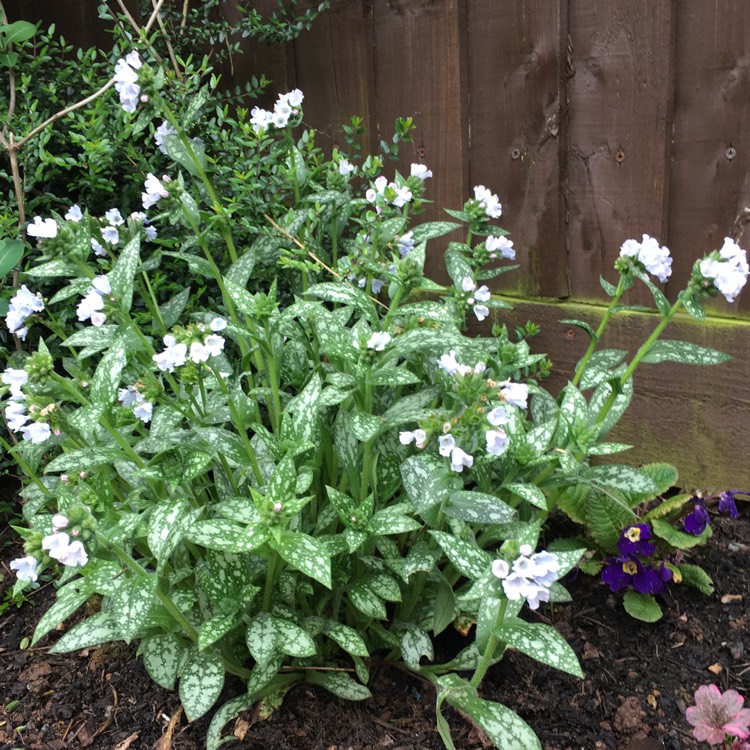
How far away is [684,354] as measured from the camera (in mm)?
1437

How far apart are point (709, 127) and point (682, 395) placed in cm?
70

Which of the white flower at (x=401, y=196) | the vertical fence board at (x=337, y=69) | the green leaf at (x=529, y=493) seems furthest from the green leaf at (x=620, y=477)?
the vertical fence board at (x=337, y=69)

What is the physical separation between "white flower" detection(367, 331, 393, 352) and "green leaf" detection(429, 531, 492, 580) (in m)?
0.34

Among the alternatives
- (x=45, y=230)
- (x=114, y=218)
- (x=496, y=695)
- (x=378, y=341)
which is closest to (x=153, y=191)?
(x=114, y=218)

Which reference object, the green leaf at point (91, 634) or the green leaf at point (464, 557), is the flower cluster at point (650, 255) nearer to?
the green leaf at point (464, 557)

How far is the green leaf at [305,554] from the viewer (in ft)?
3.89

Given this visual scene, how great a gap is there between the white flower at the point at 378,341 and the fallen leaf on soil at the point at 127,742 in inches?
37.6

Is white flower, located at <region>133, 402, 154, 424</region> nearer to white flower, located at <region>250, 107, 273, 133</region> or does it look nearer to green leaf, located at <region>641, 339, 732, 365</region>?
white flower, located at <region>250, 107, 273, 133</region>

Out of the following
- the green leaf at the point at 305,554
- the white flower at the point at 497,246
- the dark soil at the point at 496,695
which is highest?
the white flower at the point at 497,246

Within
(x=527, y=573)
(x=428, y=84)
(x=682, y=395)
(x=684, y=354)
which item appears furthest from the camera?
(x=428, y=84)

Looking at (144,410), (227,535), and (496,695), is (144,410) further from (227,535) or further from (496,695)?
(496,695)

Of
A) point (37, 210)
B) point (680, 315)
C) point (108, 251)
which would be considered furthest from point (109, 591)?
point (680, 315)

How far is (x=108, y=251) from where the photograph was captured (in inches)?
67.2

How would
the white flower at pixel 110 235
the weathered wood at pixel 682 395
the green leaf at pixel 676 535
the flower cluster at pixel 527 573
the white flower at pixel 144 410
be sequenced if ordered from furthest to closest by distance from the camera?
the weathered wood at pixel 682 395
the green leaf at pixel 676 535
the white flower at pixel 110 235
the white flower at pixel 144 410
the flower cluster at pixel 527 573
